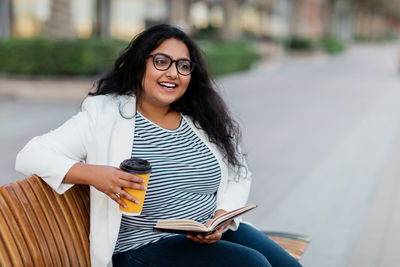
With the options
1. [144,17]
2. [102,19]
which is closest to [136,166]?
[102,19]

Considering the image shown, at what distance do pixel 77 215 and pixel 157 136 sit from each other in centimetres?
49

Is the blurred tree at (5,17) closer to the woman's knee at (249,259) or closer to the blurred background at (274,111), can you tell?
the blurred background at (274,111)

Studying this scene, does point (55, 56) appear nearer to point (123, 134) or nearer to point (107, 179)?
point (123, 134)

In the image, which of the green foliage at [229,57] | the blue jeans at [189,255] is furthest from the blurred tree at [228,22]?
the blue jeans at [189,255]

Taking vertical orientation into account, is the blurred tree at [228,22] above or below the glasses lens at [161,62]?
below

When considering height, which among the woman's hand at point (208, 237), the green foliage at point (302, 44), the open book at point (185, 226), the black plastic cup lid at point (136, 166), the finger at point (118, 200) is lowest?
the green foliage at point (302, 44)

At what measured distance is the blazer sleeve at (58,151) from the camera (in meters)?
2.26

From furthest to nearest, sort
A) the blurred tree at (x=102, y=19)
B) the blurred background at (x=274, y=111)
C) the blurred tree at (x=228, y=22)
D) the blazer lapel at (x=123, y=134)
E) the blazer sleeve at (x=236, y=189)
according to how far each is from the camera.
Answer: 1. the blurred tree at (x=102, y=19)
2. the blurred tree at (x=228, y=22)
3. the blurred background at (x=274, y=111)
4. the blazer sleeve at (x=236, y=189)
5. the blazer lapel at (x=123, y=134)

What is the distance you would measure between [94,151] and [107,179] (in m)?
0.24

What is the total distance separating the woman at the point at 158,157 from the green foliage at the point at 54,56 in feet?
30.6

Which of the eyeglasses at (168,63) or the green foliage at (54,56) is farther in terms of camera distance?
the green foliage at (54,56)

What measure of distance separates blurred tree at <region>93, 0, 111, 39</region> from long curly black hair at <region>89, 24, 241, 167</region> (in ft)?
59.7

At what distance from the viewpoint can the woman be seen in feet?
7.59

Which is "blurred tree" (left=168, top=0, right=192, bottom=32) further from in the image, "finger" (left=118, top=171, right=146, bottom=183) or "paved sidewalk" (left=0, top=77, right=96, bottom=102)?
"finger" (left=118, top=171, right=146, bottom=183)
